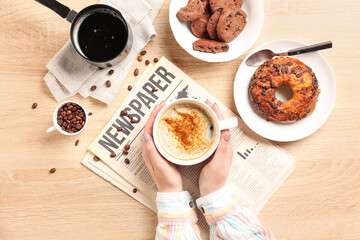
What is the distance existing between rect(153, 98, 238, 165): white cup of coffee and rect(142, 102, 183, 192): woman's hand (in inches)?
1.3

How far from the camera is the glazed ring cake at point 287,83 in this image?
1.02 metres

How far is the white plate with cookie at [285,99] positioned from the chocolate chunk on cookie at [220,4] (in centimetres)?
20

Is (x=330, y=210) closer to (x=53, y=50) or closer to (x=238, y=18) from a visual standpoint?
(x=238, y=18)

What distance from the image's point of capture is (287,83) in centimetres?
104

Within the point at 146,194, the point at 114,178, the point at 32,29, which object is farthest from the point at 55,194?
the point at 32,29

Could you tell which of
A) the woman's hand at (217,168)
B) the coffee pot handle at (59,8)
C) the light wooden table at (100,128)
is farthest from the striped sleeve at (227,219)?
the coffee pot handle at (59,8)

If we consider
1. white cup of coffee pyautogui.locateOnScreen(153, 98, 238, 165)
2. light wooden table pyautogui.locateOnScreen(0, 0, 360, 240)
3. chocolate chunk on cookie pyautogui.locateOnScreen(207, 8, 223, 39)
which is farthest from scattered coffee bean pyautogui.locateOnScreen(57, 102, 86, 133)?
chocolate chunk on cookie pyautogui.locateOnScreen(207, 8, 223, 39)

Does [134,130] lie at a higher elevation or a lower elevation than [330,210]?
lower

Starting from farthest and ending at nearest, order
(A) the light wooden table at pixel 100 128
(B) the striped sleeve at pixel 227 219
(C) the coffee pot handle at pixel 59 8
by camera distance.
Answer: (A) the light wooden table at pixel 100 128 → (B) the striped sleeve at pixel 227 219 → (C) the coffee pot handle at pixel 59 8

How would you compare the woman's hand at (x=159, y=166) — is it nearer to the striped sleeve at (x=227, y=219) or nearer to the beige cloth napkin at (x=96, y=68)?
the striped sleeve at (x=227, y=219)

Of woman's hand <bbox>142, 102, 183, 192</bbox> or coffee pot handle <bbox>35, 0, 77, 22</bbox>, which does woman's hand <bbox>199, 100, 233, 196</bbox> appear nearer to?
woman's hand <bbox>142, 102, 183, 192</bbox>

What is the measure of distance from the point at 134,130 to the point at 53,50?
468mm

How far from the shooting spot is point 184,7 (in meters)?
1.04

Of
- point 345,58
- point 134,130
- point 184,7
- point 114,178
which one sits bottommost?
point 114,178
